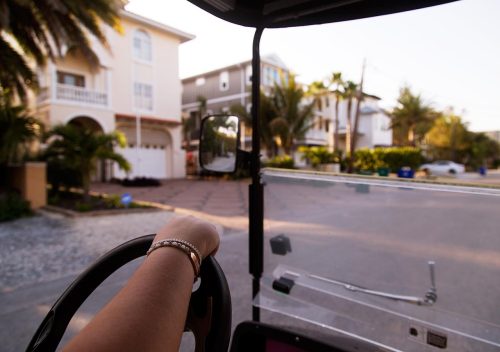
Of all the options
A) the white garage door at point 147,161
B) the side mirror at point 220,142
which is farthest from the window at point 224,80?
the side mirror at point 220,142

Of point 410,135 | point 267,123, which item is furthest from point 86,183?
point 410,135

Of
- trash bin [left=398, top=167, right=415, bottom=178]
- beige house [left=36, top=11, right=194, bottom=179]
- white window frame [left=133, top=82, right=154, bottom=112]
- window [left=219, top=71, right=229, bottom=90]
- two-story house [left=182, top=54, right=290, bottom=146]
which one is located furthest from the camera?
window [left=219, top=71, right=229, bottom=90]

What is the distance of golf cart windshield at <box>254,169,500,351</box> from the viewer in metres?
1.24

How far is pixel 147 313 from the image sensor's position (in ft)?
1.73

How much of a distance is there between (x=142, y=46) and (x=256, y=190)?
70.0 feet

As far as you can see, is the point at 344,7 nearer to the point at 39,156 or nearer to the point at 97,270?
the point at 97,270

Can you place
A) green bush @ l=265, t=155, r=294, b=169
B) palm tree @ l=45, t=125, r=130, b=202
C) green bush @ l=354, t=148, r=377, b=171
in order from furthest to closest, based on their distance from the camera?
palm tree @ l=45, t=125, r=130, b=202
green bush @ l=265, t=155, r=294, b=169
green bush @ l=354, t=148, r=377, b=171

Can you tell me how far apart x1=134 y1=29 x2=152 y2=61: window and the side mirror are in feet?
67.6

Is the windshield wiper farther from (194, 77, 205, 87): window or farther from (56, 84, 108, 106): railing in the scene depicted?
(194, 77, 205, 87): window

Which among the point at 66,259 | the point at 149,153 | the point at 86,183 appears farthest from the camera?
the point at 149,153

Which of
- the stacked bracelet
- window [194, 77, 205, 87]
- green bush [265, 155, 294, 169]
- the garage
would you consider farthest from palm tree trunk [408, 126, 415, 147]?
window [194, 77, 205, 87]

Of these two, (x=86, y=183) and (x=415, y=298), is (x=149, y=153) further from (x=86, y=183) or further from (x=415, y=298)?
(x=415, y=298)

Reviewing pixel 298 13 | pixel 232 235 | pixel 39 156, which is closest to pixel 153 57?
pixel 39 156

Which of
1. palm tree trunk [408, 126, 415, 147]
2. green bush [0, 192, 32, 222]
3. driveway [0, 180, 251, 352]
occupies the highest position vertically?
palm tree trunk [408, 126, 415, 147]
